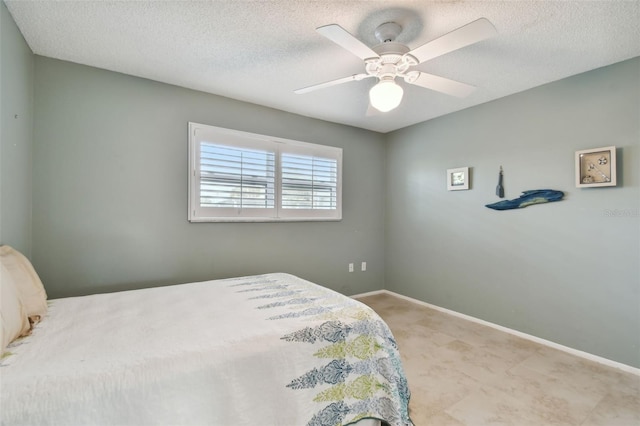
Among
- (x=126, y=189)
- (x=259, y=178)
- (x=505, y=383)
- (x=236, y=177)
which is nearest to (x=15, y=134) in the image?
(x=126, y=189)

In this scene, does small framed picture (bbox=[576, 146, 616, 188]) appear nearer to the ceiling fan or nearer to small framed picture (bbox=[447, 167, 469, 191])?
Answer: small framed picture (bbox=[447, 167, 469, 191])

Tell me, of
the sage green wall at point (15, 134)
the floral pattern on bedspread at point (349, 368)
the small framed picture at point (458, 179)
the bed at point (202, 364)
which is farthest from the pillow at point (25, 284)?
the small framed picture at point (458, 179)

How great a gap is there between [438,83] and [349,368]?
6.26 ft

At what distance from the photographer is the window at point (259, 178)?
287cm

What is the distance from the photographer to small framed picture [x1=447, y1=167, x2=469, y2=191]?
10.9 ft

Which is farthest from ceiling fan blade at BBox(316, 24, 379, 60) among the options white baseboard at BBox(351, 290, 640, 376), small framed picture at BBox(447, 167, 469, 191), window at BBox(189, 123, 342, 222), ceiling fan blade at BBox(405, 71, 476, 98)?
white baseboard at BBox(351, 290, 640, 376)

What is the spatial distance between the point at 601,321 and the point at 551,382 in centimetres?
80

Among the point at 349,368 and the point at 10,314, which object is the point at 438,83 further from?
the point at 10,314

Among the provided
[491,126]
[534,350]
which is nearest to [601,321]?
[534,350]

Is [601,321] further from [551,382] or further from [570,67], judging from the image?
[570,67]

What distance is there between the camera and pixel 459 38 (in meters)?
1.49

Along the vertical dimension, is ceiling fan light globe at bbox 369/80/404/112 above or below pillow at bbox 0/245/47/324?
above

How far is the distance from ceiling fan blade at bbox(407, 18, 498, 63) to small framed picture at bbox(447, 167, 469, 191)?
78.3 inches

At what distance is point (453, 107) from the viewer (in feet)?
10.8
